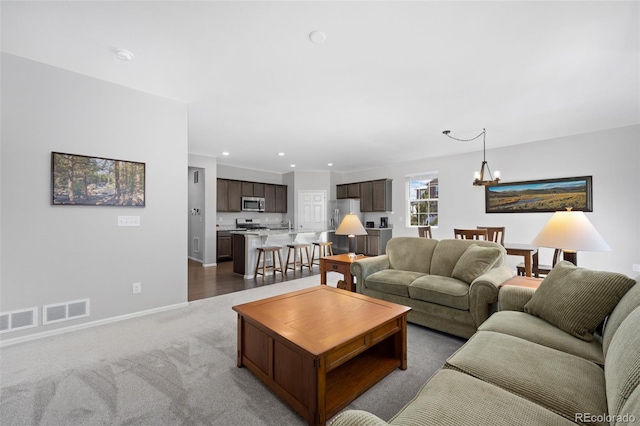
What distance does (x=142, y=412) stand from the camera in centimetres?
160

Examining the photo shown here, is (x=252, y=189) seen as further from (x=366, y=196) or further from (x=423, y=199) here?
(x=423, y=199)

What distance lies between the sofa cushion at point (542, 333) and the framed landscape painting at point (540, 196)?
14.0 ft

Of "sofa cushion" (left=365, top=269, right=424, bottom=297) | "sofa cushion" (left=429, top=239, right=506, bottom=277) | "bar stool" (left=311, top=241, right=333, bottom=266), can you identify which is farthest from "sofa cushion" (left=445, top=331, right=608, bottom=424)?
"bar stool" (left=311, top=241, right=333, bottom=266)

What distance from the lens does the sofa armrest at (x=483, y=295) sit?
2.32m

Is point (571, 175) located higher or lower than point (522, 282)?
higher

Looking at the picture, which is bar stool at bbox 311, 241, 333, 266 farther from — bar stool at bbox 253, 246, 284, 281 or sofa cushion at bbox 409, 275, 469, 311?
sofa cushion at bbox 409, 275, 469, 311

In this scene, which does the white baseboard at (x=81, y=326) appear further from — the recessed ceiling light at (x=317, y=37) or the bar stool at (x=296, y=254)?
the recessed ceiling light at (x=317, y=37)

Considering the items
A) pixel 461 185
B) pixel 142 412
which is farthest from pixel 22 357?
pixel 461 185

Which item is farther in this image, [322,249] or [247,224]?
[247,224]

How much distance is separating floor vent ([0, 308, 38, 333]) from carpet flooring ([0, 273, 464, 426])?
0.16 meters

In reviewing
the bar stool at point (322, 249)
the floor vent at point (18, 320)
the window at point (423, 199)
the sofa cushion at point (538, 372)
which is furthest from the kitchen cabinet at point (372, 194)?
the floor vent at point (18, 320)

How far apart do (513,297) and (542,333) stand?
539mm

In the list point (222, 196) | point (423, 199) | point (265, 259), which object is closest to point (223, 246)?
point (222, 196)

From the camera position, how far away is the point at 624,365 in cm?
88
